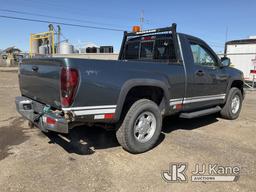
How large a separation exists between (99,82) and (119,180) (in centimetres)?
129

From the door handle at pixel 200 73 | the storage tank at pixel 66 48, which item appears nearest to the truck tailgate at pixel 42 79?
the door handle at pixel 200 73

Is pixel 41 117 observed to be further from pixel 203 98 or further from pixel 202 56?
pixel 202 56

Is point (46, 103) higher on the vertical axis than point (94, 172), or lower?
higher

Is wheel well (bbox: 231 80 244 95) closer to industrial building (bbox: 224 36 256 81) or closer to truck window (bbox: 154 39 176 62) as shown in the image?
truck window (bbox: 154 39 176 62)

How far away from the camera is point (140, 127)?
404 cm

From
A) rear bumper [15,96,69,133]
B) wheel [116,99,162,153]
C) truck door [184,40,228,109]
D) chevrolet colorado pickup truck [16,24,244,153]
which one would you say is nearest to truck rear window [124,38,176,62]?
chevrolet colorado pickup truck [16,24,244,153]

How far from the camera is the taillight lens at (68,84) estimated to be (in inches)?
119

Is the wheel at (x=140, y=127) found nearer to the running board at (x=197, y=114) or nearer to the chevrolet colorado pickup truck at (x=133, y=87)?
the chevrolet colorado pickup truck at (x=133, y=87)

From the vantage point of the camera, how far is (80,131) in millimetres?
5098

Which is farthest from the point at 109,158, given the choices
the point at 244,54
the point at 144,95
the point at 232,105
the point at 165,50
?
the point at 244,54

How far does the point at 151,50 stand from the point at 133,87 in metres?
1.73

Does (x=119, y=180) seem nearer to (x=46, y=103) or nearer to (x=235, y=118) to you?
(x=46, y=103)

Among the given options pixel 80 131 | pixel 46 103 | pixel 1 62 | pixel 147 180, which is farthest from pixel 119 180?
pixel 1 62

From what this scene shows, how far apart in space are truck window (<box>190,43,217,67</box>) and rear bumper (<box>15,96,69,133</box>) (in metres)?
2.97
